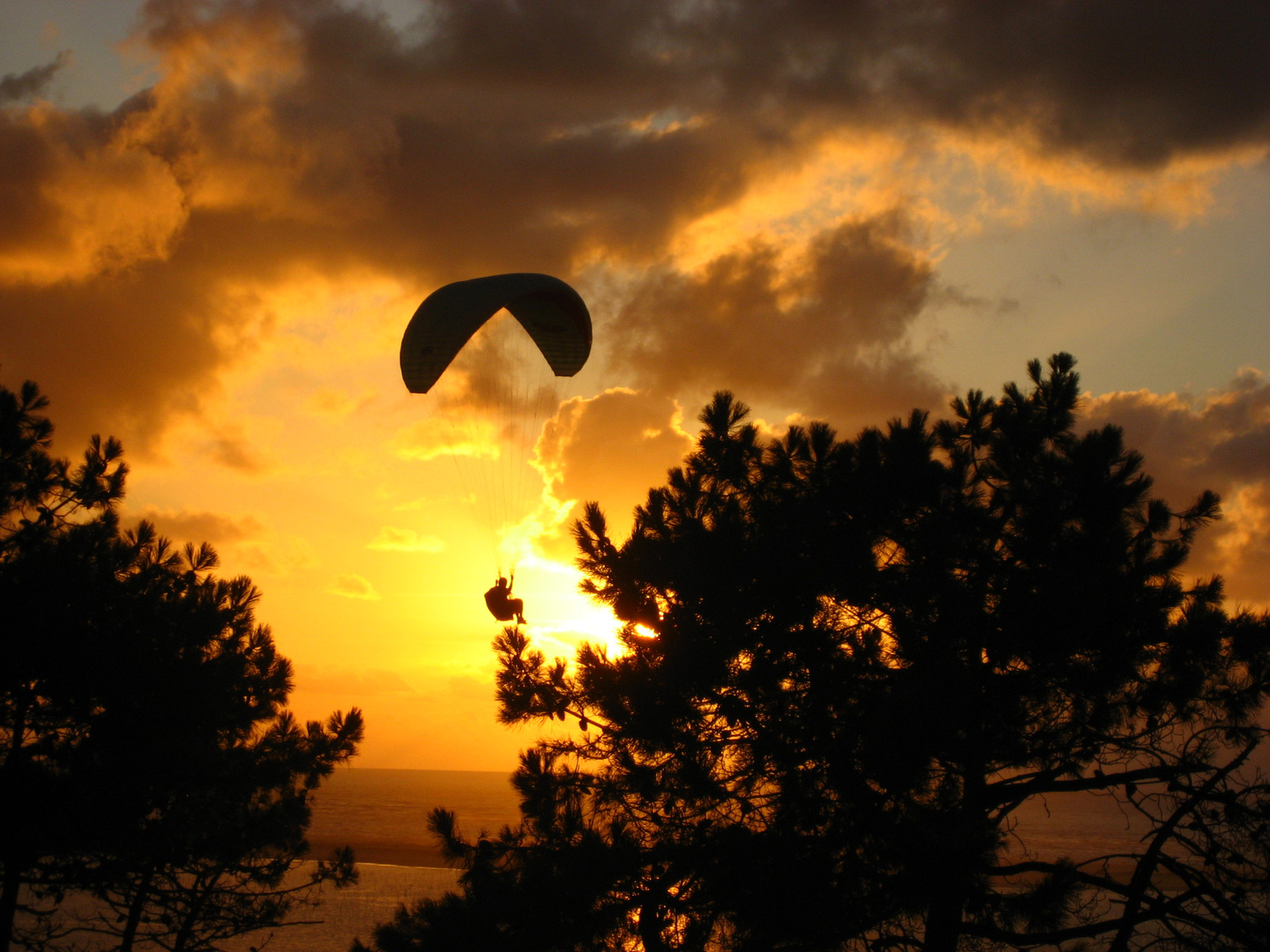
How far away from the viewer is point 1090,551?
6.84 meters

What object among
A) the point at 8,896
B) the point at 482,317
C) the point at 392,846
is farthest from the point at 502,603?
the point at 392,846

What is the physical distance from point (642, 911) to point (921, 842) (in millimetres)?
1997

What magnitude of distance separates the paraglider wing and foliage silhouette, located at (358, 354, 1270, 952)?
3932mm

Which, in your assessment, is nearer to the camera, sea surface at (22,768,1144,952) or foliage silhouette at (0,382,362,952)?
foliage silhouette at (0,382,362,952)

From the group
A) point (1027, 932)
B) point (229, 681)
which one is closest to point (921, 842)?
point (1027, 932)

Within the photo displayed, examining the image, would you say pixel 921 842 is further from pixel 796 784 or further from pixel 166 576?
pixel 166 576

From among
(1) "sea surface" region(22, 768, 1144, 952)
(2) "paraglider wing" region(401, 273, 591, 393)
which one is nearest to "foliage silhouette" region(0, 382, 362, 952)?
(1) "sea surface" region(22, 768, 1144, 952)

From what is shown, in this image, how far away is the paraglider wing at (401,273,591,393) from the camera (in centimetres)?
1054

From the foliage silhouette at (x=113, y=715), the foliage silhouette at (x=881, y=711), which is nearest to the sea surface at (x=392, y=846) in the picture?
the foliage silhouette at (x=881, y=711)

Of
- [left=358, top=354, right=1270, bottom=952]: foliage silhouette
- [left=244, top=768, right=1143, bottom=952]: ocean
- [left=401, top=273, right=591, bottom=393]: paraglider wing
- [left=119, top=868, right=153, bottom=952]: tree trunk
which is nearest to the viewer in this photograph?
[left=358, top=354, right=1270, bottom=952]: foliage silhouette

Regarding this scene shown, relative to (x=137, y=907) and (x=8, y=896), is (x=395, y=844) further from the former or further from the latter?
(x=8, y=896)

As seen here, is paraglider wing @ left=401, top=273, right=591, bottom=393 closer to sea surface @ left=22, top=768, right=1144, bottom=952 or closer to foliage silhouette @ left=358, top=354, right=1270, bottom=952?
foliage silhouette @ left=358, top=354, right=1270, bottom=952

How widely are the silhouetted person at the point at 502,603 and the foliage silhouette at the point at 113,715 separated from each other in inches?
107

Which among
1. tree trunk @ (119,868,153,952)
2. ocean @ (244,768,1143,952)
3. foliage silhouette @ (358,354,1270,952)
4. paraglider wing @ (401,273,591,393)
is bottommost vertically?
ocean @ (244,768,1143,952)
